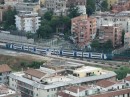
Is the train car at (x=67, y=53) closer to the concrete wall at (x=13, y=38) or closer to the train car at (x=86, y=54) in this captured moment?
the train car at (x=86, y=54)

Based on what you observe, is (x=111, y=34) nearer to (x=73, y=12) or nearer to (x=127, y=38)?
(x=127, y=38)

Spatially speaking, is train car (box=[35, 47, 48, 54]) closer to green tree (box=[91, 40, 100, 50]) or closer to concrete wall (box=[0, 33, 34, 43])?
concrete wall (box=[0, 33, 34, 43])

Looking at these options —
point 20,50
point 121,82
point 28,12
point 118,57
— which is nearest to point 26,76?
point 121,82

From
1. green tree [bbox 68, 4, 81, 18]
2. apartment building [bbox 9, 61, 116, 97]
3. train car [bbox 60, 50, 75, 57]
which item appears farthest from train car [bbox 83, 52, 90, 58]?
apartment building [bbox 9, 61, 116, 97]

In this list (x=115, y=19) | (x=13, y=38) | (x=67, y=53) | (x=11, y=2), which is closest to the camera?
(x=67, y=53)

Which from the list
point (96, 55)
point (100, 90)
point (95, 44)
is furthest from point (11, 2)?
point (100, 90)

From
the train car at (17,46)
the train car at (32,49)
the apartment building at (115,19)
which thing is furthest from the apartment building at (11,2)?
the train car at (32,49)
